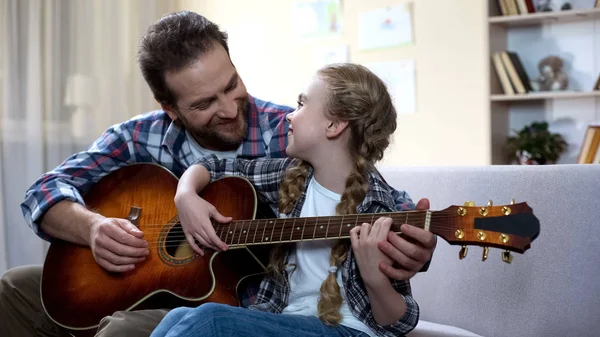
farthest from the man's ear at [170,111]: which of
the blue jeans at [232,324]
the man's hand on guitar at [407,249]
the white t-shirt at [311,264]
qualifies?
the man's hand on guitar at [407,249]

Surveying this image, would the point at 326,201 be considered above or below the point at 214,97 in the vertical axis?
below

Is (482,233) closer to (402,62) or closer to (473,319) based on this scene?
(473,319)

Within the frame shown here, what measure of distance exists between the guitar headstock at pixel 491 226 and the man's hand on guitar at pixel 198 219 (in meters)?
0.50

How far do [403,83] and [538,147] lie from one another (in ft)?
3.04

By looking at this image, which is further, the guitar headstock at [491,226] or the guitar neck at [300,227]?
the guitar neck at [300,227]

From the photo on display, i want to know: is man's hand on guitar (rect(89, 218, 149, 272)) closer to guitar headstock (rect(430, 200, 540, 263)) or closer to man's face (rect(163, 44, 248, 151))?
man's face (rect(163, 44, 248, 151))

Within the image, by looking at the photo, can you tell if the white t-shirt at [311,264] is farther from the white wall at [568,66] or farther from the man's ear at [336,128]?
the white wall at [568,66]

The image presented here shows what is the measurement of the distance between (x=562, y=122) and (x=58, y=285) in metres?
3.10

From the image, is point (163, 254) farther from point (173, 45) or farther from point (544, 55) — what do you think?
point (544, 55)

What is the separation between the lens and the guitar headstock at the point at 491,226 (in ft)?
3.61

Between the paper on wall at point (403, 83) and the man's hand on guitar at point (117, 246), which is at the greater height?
the paper on wall at point (403, 83)

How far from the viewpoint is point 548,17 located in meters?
3.78

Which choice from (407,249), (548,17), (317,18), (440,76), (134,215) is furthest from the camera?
(317,18)

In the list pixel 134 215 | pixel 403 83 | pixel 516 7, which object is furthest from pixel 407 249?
pixel 403 83
